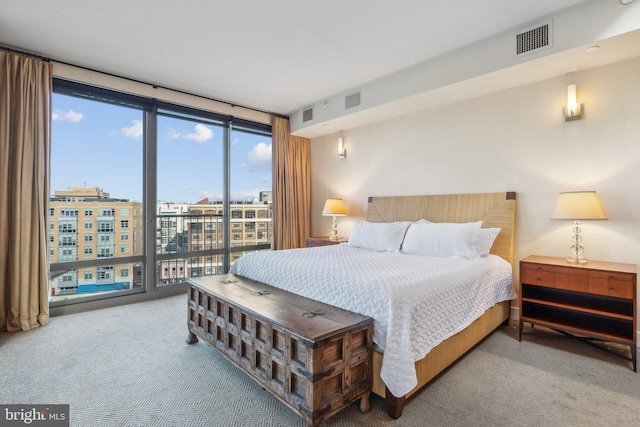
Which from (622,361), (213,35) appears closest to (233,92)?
(213,35)

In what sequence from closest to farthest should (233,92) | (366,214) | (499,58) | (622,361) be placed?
(622,361) < (499,58) < (233,92) < (366,214)

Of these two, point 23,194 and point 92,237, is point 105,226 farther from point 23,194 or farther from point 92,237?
point 23,194

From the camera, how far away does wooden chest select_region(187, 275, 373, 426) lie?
151 cm

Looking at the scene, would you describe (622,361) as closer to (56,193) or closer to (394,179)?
(394,179)

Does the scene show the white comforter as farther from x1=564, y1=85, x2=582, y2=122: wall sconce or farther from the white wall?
x1=564, y1=85, x2=582, y2=122: wall sconce

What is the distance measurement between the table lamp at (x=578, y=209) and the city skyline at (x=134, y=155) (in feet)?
13.0

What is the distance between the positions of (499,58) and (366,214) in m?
2.47

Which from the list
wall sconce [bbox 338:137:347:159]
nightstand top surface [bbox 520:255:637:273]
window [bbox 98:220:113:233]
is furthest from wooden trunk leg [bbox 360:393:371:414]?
wall sconce [bbox 338:137:347:159]

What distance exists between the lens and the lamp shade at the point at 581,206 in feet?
8.03

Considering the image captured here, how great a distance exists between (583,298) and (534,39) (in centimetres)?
223

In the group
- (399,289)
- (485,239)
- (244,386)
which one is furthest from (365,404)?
(485,239)

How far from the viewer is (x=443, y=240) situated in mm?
3012

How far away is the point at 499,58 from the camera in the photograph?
276 cm

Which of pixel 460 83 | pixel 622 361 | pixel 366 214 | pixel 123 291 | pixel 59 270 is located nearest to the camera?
pixel 622 361
